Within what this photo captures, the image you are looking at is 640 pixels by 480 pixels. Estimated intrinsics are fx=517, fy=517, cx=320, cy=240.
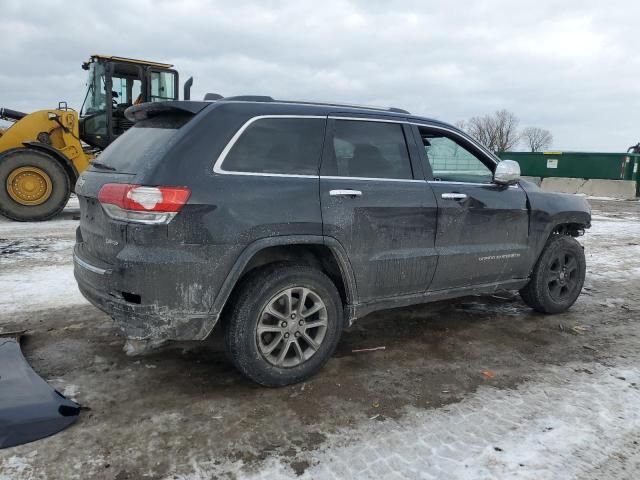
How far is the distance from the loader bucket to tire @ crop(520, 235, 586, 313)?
4074mm

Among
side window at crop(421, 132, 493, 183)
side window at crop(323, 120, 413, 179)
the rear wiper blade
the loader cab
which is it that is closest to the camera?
the rear wiper blade

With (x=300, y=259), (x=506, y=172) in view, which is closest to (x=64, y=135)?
(x=300, y=259)

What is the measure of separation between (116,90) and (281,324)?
30.8 feet

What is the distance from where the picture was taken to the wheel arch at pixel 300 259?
3135mm

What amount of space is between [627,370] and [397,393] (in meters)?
1.82

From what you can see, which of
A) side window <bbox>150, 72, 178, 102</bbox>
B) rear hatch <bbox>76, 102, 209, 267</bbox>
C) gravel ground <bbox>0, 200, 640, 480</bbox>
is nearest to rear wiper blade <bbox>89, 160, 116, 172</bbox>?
rear hatch <bbox>76, 102, 209, 267</bbox>

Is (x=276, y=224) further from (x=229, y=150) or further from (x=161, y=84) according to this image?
(x=161, y=84)

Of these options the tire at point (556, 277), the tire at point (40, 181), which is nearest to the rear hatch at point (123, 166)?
the tire at point (556, 277)

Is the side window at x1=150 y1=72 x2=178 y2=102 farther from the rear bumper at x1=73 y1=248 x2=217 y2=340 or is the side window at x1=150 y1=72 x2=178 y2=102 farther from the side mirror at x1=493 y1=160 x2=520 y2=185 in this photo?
the rear bumper at x1=73 y1=248 x2=217 y2=340

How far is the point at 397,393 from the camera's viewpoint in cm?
341

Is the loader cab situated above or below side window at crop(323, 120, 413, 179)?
above

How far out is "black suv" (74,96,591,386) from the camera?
9.82ft

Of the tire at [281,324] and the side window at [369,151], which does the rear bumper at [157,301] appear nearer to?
the tire at [281,324]

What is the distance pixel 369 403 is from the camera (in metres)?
3.26
